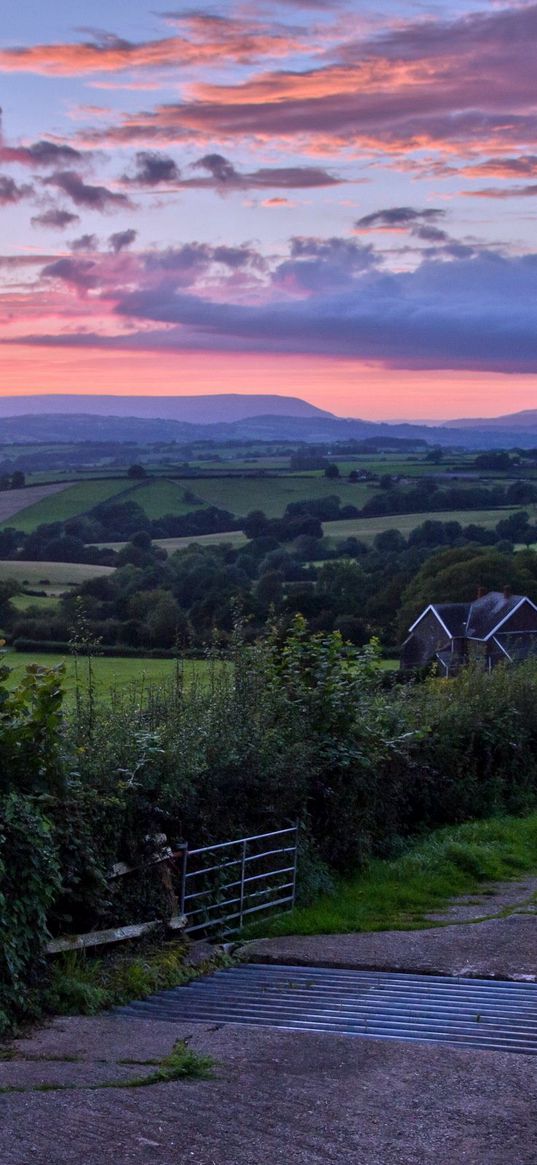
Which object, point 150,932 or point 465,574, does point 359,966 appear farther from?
point 465,574

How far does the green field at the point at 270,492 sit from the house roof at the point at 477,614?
40.1 meters

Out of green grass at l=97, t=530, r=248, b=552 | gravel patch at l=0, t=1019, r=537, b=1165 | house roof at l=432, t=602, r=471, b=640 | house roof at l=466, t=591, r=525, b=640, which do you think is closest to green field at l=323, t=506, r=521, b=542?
green grass at l=97, t=530, r=248, b=552

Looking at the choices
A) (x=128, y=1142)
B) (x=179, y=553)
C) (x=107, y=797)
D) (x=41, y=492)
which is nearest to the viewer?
(x=128, y=1142)

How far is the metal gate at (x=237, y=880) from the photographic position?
11.7 meters

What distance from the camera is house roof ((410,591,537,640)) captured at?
122ft

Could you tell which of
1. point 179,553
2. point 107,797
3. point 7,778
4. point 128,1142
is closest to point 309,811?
point 107,797

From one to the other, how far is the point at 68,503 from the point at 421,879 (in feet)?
204

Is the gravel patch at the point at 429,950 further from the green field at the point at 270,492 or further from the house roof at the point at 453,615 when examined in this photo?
the green field at the point at 270,492

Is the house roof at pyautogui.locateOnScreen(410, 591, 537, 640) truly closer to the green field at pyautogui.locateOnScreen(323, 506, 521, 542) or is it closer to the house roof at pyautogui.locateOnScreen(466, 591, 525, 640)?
the house roof at pyautogui.locateOnScreen(466, 591, 525, 640)

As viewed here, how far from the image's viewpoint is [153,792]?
436 inches

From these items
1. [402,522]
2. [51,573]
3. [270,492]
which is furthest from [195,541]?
[270,492]

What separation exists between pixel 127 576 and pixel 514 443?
98.7m

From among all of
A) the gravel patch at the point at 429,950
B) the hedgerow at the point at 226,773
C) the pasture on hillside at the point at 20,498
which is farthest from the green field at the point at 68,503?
the gravel patch at the point at 429,950

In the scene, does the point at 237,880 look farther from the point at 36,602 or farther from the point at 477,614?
the point at 477,614
